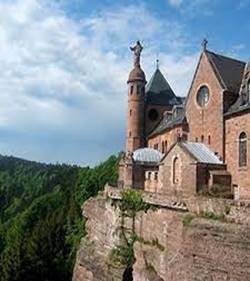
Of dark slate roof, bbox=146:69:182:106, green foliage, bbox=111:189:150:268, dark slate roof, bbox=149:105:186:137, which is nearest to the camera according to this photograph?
green foliage, bbox=111:189:150:268

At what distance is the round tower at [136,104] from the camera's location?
212 ft

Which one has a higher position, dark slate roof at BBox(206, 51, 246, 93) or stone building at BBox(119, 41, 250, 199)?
dark slate roof at BBox(206, 51, 246, 93)

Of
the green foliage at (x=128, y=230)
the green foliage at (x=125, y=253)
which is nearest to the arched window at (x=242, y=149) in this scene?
the green foliage at (x=128, y=230)

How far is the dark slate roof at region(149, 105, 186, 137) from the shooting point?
5345 centimetres

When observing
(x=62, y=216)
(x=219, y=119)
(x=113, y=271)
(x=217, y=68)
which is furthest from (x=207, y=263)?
(x=62, y=216)

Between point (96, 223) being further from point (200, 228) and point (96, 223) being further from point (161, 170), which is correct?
point (200, 228)

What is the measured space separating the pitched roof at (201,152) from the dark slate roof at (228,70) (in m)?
5.85

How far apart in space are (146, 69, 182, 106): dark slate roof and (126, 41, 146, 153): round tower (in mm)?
2170

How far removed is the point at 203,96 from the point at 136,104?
56.1 ft

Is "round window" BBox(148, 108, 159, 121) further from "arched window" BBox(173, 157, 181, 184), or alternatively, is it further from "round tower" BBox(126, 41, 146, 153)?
"arched window" BBox(173, 157, 181, 184)

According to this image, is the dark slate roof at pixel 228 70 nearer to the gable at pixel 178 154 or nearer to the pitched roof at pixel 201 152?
the pitched roof at pixel 201 152

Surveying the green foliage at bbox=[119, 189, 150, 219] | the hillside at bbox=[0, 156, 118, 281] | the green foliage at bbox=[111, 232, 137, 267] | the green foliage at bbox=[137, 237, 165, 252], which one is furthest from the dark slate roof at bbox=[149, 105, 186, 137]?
the green foliage at bbox=[137, 237, 165, 252]

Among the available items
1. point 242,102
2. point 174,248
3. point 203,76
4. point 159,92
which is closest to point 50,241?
point 159,92

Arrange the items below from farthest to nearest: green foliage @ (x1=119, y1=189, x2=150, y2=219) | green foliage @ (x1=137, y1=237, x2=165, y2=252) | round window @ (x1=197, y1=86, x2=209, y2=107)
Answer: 1. round window @ (x1=197, y1=86, x2=209, y2=107)
2. green foliage @ (x1=119, y1=189, x2=150, y2=219)
3. green foliage @ (x1=137, y1=237, x2=165, y2=252)
